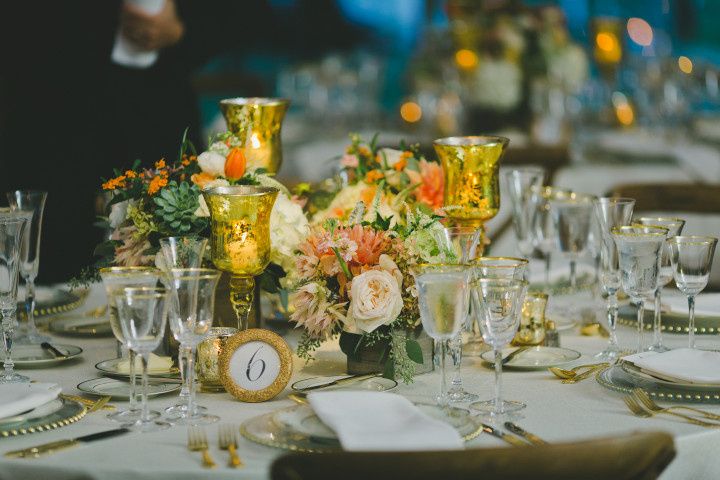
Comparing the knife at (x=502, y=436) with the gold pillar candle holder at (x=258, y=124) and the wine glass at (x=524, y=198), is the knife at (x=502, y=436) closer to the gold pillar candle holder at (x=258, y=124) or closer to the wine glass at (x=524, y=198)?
the gold pillar candle holder at (x=258, y=124)

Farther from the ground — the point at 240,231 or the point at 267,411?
the point at 240,231

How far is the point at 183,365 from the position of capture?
5.80ft

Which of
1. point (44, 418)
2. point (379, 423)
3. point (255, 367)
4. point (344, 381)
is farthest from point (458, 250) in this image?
point (44, 418)

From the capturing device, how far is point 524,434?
1.55 meters

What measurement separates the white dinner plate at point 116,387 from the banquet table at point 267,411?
2 cm

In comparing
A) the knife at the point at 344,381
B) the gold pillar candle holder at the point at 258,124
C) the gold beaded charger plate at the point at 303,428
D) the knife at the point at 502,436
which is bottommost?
the knife at the point at 502,436

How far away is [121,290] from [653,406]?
81 cm

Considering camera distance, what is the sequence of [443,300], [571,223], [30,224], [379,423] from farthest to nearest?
[571,223] < [30,224] < [443,300] < [379,423]

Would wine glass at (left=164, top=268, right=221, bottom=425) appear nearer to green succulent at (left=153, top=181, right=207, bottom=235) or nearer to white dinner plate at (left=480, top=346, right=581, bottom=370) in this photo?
green succulent at (left=153, top=181, right=207, bottom=235)

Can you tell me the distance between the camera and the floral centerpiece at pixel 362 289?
1.80 metres

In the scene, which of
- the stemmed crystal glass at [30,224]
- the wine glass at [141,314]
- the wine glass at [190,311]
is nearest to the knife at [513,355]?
the wine glass at [190,311]

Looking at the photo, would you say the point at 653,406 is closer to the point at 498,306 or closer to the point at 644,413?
the point at 644,413

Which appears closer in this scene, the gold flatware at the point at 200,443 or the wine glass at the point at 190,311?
the gold flatware at the point at 200,443

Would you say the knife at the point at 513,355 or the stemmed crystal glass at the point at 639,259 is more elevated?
the stemmed crystal glass at the point at 639,259
